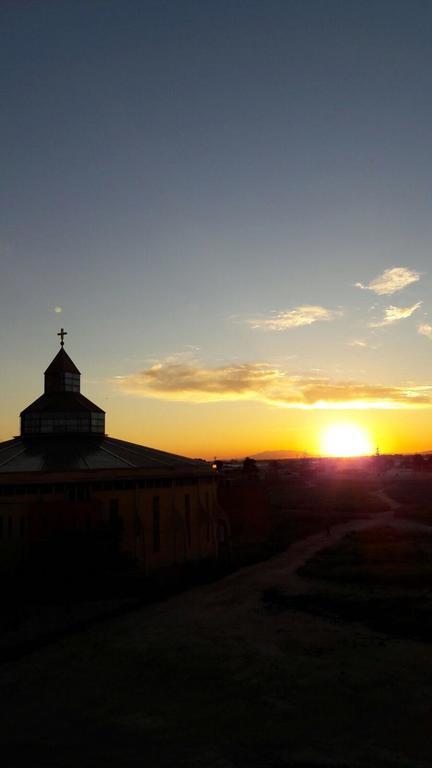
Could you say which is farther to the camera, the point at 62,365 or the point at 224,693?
the point at 62,365

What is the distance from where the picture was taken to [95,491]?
43344mm

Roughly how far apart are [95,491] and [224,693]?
22.9 metres

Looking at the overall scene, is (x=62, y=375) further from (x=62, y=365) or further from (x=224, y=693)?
(x=224, y=693)

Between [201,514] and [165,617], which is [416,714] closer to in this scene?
[165,617]

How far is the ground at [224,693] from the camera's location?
59.2 feet

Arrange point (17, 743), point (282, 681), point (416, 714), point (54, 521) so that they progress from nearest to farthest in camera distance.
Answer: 1. point (17, 743)
2. point (416, 714)
3. point (282, 681)
4. point (54, 521)

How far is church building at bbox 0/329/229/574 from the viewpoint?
40219mm

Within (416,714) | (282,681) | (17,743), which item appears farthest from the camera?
(282,681)

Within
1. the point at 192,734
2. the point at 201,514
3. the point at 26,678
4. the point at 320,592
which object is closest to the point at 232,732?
the point at 192,734

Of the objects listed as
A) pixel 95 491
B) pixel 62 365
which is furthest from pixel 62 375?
pixel 95 491

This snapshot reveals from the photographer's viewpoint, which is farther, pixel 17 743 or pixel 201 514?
pixel 201 514

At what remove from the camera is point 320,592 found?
134 feet

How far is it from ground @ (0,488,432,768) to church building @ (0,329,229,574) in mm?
9141

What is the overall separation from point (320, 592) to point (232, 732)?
22.7 m
